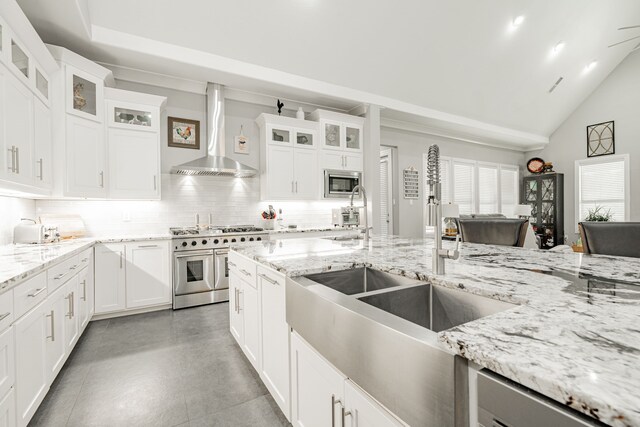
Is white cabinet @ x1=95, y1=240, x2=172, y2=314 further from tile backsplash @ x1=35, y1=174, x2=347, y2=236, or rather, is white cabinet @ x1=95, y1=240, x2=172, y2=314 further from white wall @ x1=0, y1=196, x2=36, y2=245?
white wall @ x1=0, y1=196, x2=36, y2=245

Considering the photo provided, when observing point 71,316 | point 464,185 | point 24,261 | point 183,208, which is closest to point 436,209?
point 24,261

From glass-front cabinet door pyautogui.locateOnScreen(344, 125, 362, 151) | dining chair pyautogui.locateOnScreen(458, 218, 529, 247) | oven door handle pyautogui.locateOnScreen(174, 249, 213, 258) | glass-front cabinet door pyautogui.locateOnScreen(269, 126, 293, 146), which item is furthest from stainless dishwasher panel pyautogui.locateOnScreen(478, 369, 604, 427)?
glass-front cabinet door pyautogui.locateOnScreen(344, 125, 362, 151)

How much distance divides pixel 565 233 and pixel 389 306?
26.5 ft

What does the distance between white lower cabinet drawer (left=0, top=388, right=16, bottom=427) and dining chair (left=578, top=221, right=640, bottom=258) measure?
3.15 m

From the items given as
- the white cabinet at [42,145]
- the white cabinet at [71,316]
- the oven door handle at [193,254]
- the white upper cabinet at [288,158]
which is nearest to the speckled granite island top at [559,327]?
the white cabinet at [71,316]

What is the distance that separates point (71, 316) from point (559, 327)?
3.09 m

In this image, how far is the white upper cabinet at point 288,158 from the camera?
439 centimetres

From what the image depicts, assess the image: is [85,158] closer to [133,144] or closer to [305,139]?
[133,144]

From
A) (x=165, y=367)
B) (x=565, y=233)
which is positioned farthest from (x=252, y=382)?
(x=565, y=233)

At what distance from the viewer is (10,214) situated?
2797mm

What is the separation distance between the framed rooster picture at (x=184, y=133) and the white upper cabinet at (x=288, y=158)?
912mm

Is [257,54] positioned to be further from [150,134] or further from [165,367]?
[165,367]

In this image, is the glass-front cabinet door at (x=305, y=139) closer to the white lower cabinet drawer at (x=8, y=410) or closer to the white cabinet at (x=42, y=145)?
the white cabinet at (x=42, y=145)

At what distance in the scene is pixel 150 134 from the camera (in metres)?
3.66
